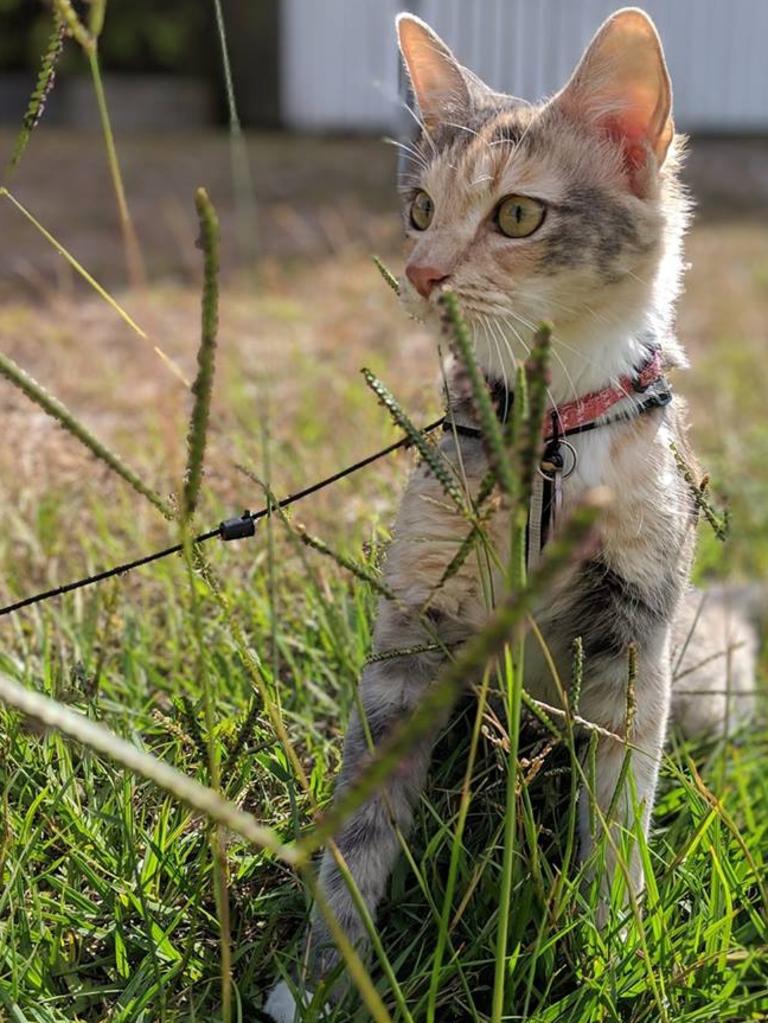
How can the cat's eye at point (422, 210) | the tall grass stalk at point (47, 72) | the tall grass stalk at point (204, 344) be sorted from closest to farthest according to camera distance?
the tall grass stalk at point (204, 344), the tall grass stalk at point (47, 72), the cat's eye at point (422, 210)

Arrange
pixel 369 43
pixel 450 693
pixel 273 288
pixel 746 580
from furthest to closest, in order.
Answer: pixel 369 43, pixel 273 288, pixel 746 580, pixel 450 693

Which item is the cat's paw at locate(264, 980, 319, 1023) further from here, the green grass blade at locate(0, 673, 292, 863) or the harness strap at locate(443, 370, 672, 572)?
the green grass blade at locate(0, 673, 292, 863)

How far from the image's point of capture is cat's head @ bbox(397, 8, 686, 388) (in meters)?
1.55

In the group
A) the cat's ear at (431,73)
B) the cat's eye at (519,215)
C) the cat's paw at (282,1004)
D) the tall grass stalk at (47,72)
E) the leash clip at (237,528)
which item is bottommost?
the cat's paw at (282,1004)

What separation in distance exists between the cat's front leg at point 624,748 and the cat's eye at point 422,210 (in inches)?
27.4

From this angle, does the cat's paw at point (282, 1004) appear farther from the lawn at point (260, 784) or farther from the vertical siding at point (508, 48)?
the vertical siding at point (508, 48)

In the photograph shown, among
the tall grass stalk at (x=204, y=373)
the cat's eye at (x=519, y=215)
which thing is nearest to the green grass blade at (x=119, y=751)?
the tall grass stalk at (x=204, y=373)

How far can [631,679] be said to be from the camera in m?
1.34

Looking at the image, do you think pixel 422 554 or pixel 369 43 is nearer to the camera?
pixel 422 554

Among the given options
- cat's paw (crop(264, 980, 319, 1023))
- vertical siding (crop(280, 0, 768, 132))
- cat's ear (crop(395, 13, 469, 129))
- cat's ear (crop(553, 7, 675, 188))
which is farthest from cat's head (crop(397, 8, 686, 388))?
vertical siding (crop(280, 0, 768, 132))

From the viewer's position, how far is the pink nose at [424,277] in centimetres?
152

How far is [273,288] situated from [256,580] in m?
2.86

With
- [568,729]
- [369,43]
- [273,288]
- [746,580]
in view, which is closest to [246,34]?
[369,43]

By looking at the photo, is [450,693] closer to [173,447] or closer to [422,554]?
[422,554]
